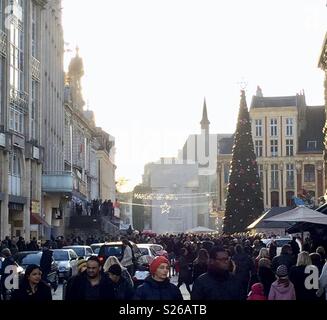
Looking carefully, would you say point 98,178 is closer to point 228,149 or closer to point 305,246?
point 228,149

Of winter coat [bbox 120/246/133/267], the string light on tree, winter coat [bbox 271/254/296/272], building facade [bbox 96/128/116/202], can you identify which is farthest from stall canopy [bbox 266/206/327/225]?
the string light on tree

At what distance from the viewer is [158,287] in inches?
338

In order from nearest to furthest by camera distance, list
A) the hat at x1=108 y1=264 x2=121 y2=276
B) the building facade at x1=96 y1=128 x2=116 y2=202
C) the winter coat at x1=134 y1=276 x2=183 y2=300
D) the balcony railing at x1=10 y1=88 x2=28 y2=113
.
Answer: the winter coat at x1=134 y1=276 x2=183 y2=300, the hat at x1=108 y1=264 x2=121 y2=276, the balcony railing at x1=10 y1=88 x2=28 y2=113, the building facade at x1=96 y1=128 x2=116 y2=202

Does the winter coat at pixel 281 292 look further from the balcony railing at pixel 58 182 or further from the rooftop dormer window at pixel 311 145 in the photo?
the rooftop dormer window at pixel 311 145

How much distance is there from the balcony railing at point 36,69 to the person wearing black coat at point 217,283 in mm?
46399

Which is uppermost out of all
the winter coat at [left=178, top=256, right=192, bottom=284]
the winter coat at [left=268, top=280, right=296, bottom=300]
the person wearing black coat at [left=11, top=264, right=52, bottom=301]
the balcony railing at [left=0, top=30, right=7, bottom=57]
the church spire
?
the church spire

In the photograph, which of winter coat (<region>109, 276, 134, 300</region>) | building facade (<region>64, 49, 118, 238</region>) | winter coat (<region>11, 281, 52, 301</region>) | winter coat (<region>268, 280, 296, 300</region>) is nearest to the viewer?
winter coat (<region>11, 281, 52, 301</region>)

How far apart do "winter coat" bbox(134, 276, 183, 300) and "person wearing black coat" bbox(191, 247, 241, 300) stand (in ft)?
0.62

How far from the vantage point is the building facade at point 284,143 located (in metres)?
106

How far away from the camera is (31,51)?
5388 centimetres

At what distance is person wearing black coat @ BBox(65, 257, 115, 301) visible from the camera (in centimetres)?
967

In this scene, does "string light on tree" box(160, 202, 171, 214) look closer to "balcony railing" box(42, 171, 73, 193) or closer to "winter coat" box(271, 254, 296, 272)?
"balcony railing" box(42, 171, 73, 193)

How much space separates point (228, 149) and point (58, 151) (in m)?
51.6
